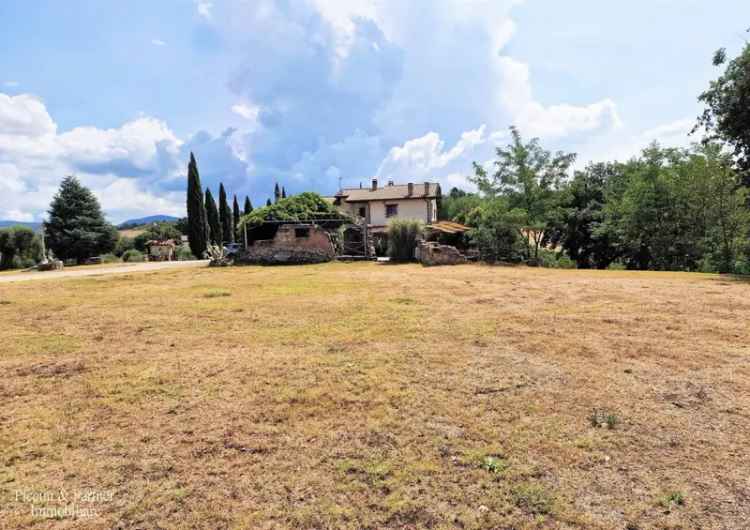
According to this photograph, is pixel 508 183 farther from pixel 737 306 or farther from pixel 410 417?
pixel 410 417

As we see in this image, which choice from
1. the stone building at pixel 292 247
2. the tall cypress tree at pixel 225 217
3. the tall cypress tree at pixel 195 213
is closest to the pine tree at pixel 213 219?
the tall cypress tree at pixel 225 217

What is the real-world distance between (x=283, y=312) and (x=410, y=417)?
4.92 m

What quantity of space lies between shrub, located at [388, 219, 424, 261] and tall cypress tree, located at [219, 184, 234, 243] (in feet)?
98.7

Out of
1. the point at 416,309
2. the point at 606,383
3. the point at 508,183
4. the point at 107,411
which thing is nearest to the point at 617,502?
the point at 606,383

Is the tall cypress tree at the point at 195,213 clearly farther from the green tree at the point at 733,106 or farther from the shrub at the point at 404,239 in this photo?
the green tree at the point at 733,106

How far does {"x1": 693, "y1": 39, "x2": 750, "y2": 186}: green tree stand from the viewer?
13.2m

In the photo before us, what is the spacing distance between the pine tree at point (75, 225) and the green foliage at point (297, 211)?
18808 millimetres

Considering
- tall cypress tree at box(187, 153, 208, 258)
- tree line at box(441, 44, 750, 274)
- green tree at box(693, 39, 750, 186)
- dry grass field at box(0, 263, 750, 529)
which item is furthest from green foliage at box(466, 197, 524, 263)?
tall cypress tree at box(187, 153, 208, 258)

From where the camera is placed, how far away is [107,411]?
3725mm

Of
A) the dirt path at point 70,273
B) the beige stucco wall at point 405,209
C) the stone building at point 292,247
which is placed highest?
the beige stucco wall at point 405,209

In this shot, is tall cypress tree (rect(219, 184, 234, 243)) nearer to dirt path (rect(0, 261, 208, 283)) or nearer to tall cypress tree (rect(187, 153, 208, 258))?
tall cypress tree (rect(187, 153, 208, 258))

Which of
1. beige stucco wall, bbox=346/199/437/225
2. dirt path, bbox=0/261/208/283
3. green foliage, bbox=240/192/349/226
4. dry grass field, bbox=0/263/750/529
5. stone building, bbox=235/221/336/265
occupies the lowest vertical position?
dry grass field, bbox=0/263/750/529

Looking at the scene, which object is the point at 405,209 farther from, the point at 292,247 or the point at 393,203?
the point at 292,247

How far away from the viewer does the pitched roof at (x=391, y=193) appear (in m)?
36.8
